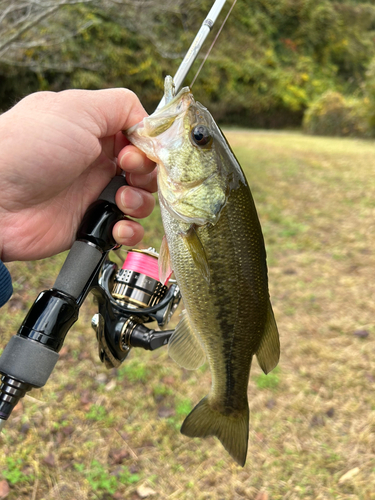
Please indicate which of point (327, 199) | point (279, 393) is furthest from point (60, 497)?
point (327, 199)

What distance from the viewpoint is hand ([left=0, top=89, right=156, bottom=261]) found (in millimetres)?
1565

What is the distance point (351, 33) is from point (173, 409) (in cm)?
2486

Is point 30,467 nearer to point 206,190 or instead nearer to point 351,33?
point 206,190

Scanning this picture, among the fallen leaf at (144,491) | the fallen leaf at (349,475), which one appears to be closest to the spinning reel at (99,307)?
the fallen leaf at (144,491)

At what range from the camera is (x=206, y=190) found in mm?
1430

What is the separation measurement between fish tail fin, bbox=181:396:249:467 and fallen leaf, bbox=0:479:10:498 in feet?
4.98

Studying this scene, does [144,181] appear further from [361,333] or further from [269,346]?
[361,333]

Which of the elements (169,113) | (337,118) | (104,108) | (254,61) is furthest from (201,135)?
(254,61)

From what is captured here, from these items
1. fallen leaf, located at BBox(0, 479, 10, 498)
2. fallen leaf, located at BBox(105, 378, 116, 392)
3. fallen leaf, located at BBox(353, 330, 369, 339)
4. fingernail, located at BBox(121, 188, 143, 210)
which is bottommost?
fallen leaf, located at BBox(0, 479, 10, 498)

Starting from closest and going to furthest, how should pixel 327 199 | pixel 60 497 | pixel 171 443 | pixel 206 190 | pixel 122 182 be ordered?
pixel 206 190 → pixel 122 182 → pixel 60 497 → pixel 171 443 → pixel 327 199

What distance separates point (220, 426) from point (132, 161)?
1115 millimetres

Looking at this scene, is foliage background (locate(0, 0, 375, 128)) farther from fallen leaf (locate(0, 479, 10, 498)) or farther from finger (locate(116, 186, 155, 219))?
fallen leaf (locate(0, 479, 10, 498))

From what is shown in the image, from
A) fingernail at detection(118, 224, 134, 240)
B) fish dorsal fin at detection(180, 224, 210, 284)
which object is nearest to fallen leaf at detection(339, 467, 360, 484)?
fish dorsal fin at detection(180, 224, 210, 284)

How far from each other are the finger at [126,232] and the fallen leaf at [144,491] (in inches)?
66.0
